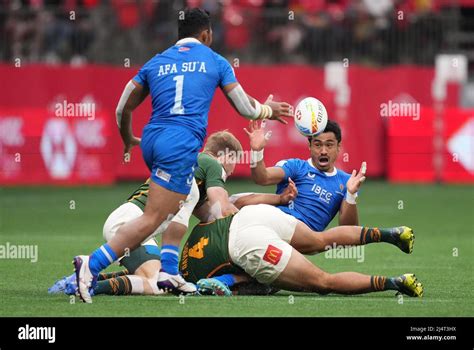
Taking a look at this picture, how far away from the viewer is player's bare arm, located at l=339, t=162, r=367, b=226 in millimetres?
11109

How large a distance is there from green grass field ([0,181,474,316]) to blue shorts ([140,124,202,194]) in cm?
104

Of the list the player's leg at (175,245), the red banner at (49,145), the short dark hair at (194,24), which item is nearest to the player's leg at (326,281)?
the player's leg at (175,245)

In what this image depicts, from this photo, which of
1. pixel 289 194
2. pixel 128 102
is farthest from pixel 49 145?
pixel 128 102

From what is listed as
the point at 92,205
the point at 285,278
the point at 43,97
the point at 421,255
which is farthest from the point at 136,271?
the point at 43,97

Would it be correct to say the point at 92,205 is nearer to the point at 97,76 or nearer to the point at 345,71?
the point at 97,76

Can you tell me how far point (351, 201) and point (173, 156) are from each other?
6.77ft

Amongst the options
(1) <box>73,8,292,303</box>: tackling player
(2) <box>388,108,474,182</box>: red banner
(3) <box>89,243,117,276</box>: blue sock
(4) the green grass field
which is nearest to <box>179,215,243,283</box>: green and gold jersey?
(1) <box>73,8,292,303</box>: tackling player

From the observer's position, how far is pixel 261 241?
33.2 feet

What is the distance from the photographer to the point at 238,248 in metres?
10.3

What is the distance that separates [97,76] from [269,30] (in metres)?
4.01

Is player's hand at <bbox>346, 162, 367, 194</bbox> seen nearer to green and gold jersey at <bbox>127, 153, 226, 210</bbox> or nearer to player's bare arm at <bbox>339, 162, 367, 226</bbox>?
player's bare arm at <bbox>339, 162, 367, 226</bbox>

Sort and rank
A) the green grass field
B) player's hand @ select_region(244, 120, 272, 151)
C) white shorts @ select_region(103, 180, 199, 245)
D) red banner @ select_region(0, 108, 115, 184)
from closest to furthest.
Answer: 1. the green grass field
2. white shorts @ select_region(103, 180, 199, 245)
3. player's hand @ select_region(244, 120, 272, 151)
4. red banner @ select_region(0, 108, 115, 184)

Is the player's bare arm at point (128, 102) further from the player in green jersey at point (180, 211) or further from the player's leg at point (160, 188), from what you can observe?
the player in green jersey at point (180, 211)

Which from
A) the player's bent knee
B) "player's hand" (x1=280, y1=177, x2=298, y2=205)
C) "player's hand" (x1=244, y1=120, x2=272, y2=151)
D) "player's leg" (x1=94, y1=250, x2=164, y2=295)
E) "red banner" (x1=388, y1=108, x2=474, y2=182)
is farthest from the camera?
"red banner" (x1=388, y1=108, x2=474, y2=182)
